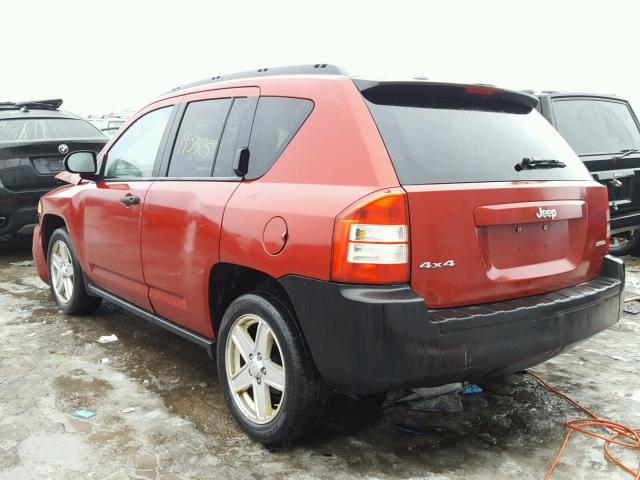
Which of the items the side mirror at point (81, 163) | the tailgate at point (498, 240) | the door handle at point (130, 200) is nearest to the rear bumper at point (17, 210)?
the side mirror at point (81, 163)

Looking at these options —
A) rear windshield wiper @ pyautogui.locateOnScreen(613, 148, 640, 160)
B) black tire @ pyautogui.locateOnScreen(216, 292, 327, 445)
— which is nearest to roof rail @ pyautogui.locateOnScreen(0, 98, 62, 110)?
black tire @ pyautogui.locateOnScreen(216, 292, 327, 445)

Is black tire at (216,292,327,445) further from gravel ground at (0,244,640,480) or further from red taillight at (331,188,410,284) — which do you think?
red taillight at (331,188,410,284)

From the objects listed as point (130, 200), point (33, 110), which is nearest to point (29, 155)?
point (33, 110)

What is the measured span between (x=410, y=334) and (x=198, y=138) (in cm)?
183

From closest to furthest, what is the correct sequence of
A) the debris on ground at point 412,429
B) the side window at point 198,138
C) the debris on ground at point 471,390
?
the debris on ground at point 412,429 < the side window at point 198,138 < the debris on ground at point 471,390

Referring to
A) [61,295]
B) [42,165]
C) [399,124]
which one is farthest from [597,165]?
[42,165]

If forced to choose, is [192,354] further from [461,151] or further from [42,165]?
[42,165]

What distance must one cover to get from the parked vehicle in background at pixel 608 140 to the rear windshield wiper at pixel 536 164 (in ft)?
9.28

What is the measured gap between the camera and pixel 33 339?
15.2 ft

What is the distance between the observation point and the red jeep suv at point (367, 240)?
250cm

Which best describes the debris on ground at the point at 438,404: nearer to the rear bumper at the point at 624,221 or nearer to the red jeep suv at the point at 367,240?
the red jeep suv at the point at 367,240

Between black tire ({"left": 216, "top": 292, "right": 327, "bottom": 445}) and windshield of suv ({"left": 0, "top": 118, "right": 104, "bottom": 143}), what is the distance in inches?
213

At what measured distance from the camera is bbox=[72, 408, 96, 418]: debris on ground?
335 centimetres

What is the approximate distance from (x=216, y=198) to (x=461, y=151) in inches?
48.0
